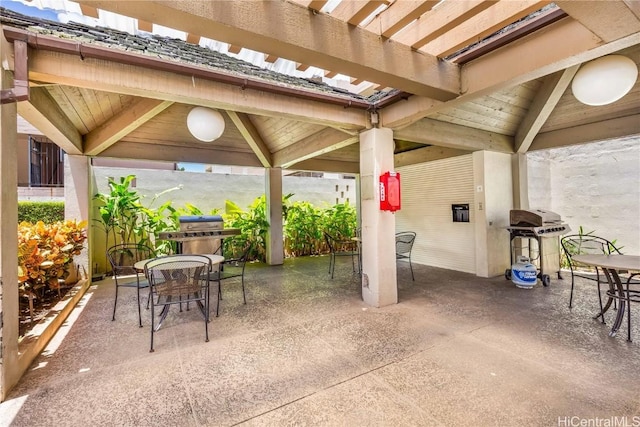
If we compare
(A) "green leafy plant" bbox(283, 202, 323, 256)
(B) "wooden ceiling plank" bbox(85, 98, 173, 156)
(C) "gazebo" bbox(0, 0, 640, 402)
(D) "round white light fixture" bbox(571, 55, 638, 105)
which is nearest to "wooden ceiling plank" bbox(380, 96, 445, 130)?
(C) "gazebo" bbox(0, 0, 640, 402)

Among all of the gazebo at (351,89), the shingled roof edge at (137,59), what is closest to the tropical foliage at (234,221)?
the gazebo at (351,89)

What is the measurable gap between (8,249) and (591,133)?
8041 millimetres

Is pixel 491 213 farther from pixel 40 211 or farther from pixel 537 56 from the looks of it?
pixel 40 211

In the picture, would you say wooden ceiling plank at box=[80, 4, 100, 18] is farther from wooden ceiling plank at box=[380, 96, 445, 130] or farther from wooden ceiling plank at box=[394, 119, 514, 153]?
wooden ceiling plank at box=[394, 119, 514, 153]

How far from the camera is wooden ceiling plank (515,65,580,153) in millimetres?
4582

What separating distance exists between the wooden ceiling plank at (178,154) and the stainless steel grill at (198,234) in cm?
133

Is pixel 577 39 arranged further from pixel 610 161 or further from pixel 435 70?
pixel 610 161

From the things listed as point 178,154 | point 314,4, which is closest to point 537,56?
point 314,4

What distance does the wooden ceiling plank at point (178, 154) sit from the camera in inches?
225

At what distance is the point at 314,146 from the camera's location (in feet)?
18.4

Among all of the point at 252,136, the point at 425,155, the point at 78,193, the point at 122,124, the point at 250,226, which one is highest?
the point at 252,136

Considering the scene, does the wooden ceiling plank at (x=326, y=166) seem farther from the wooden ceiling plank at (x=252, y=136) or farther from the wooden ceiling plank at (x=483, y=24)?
the wooden ceiling plank at (x=483, y=24)

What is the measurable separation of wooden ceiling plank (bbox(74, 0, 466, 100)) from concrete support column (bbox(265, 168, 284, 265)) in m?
5.02

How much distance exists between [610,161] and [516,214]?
4.23 m
